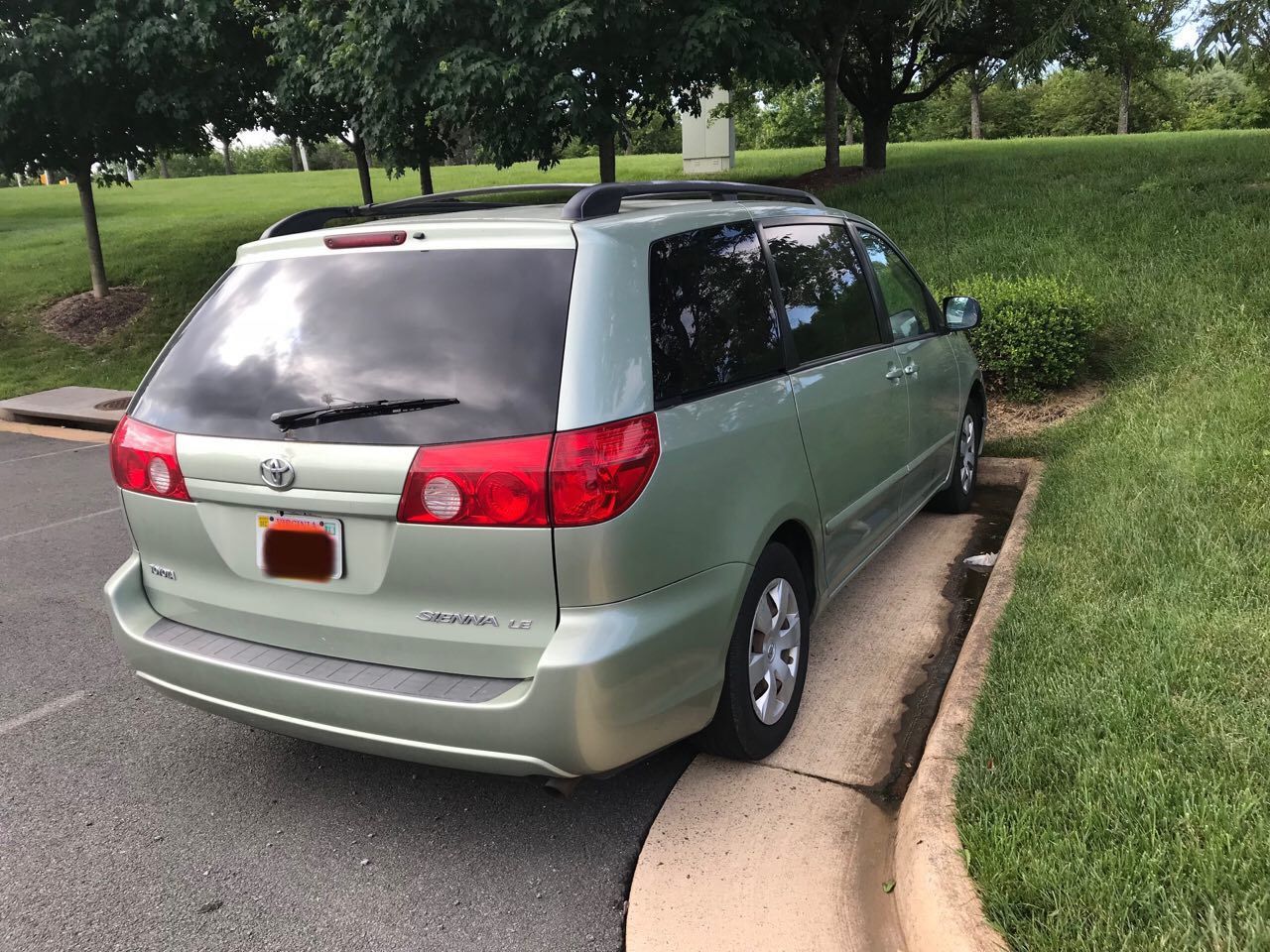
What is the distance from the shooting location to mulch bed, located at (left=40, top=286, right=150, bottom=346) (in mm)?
14812

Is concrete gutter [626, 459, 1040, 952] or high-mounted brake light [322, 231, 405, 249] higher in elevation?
high-mounted brake light [322, 231, 405, 249]

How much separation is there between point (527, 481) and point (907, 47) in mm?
20271

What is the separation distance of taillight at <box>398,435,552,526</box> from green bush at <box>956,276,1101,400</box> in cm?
600

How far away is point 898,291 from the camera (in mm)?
4668

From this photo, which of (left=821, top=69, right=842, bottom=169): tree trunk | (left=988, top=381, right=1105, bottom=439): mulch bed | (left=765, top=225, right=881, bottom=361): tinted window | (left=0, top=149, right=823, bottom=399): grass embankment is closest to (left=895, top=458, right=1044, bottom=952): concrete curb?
(left=765, top=225, right=881, bottom=361): tinted window

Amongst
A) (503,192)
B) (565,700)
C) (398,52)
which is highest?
(398,52)

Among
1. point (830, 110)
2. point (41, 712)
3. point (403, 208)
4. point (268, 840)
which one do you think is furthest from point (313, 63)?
point (268, 840)

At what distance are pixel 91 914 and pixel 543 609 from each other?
151 cm

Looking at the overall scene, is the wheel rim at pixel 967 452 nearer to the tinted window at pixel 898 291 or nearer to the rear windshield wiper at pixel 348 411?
the tinted window at pixel 898 291

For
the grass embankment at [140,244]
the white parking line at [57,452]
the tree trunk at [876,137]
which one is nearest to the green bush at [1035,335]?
the white parking line at [57,452]

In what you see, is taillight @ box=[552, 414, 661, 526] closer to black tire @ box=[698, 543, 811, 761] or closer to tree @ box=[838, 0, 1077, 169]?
black tire @ box=[698, 543, 811, 761]

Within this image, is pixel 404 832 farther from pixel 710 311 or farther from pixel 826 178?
pixel 826 178

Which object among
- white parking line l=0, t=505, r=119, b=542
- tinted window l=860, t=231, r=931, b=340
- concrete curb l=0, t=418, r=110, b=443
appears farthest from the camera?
concrete curb l=0, t=418, r=110, b=443

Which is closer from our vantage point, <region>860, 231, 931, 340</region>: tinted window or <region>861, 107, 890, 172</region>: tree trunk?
<region>860, 231, 931, 340</region>: tinted window
